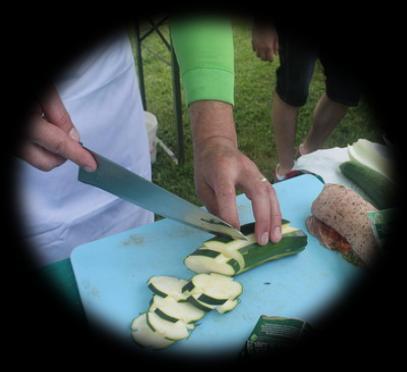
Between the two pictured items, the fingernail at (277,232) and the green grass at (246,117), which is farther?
the green grass at (246,117)

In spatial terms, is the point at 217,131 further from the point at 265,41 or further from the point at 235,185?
the point at 265,41

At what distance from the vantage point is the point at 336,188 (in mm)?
1363

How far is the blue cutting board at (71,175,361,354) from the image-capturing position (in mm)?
1149

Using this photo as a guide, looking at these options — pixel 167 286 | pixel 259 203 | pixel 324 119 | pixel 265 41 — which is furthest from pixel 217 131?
pixel 324 119

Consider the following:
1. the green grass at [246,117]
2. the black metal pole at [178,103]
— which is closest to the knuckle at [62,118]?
the black metal pole at [178,103]

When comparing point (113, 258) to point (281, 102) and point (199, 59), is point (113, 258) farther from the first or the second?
point (281, 102)

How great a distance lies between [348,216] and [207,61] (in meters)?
0.59

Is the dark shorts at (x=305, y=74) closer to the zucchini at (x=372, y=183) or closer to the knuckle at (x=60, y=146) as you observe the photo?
the zucchini at (x=372, y=183)

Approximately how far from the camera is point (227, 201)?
120 cm

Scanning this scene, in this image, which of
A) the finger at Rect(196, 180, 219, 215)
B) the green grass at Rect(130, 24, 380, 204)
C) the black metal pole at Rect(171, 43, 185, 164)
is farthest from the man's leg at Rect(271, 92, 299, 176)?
the finger at Rect(196, 180, 219, 215)

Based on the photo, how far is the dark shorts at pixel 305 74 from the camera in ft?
6.91

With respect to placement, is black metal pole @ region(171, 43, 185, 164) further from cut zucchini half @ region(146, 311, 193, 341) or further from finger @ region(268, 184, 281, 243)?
cut zucchini half @ region(146, 311, 193, 341)

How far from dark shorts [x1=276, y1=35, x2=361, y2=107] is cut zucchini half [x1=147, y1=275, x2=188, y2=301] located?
1326 mm

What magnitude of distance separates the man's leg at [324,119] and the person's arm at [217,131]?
4.02 feet
